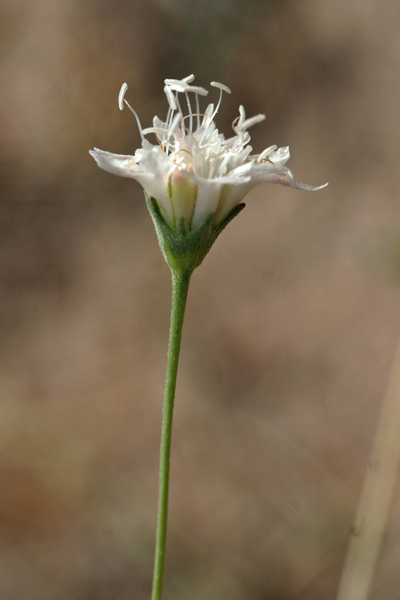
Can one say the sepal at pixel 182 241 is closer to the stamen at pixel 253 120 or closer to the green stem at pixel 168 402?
the green stem at pixel 168 402

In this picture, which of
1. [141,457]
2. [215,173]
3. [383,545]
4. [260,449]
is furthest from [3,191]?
[215,173]

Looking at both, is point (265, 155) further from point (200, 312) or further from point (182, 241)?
point (200, 312)

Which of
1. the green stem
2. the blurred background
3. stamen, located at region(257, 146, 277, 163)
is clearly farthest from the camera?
the blurred background

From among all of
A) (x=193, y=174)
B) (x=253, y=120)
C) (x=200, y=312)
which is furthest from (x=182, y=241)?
(x=200, y=312)

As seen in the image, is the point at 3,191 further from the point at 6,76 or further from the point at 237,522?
the point at 237,522

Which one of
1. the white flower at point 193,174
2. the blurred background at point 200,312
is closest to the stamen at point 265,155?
the white flower at point 193,174

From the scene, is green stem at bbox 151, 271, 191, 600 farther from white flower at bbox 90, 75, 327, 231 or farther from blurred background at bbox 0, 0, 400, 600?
blurred background at bbox 0, 0, 400, 600

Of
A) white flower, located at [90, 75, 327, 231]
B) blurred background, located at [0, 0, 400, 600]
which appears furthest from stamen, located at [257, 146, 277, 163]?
blurred background, located at [0, 0, 400, 600]

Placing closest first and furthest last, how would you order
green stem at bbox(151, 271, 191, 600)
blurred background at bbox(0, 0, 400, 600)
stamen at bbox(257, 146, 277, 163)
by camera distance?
green stem at bbox(151, 271, 191, 600)
stamen at bbox(257, 146, 277, 163)
blurred background at bbox(0, 0, 400, 600)

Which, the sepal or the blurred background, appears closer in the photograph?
the sepal

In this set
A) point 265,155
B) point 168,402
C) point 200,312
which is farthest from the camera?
point 200,312
